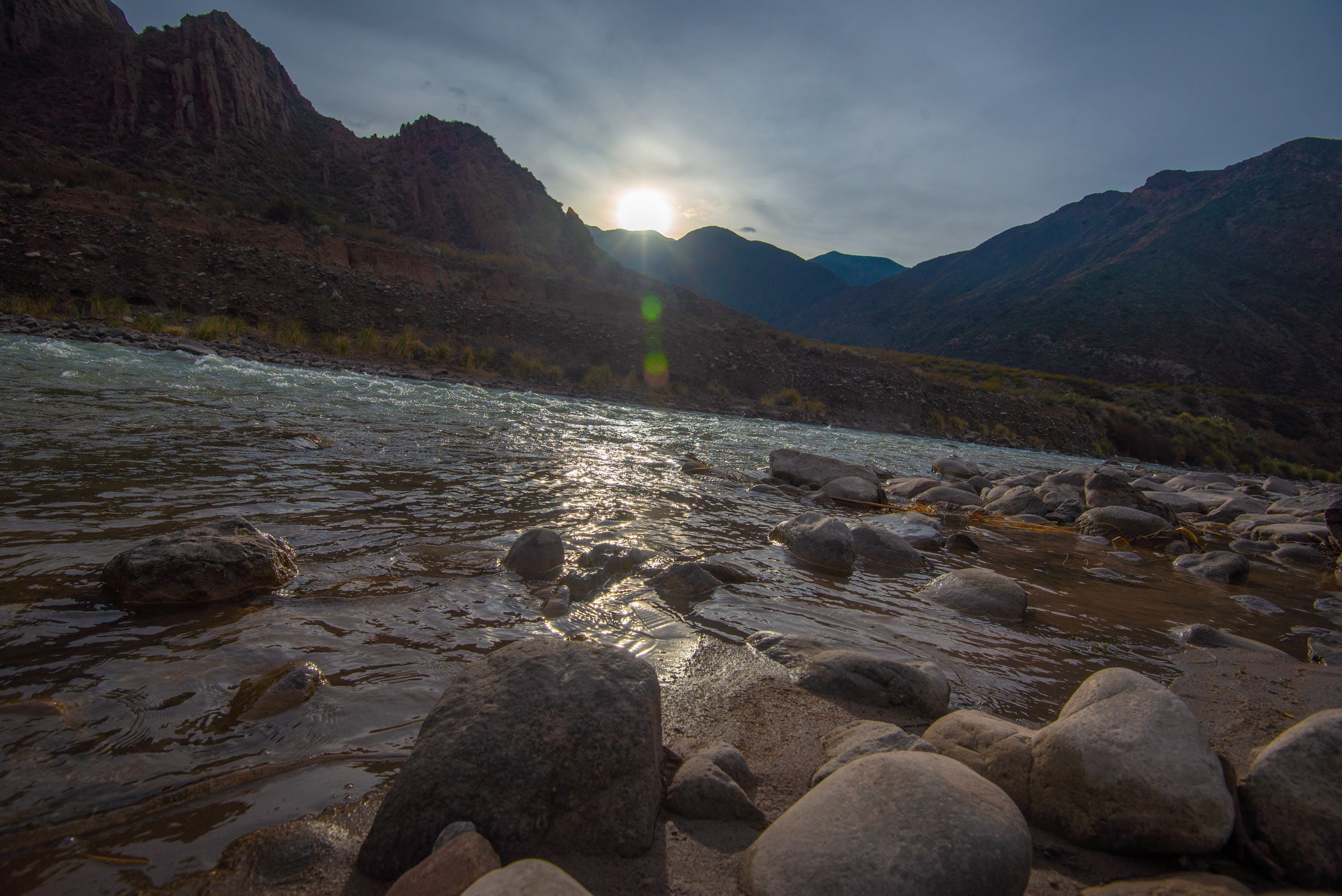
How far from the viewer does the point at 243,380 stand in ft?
35.6

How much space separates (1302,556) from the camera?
7.01 m

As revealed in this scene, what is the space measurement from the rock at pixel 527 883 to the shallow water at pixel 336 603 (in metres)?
0.82

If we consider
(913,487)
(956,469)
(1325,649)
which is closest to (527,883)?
(1325,649)

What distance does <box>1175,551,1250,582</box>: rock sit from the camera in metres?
5.88

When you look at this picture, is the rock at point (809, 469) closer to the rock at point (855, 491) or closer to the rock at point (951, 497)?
the rock at point (855, 491)

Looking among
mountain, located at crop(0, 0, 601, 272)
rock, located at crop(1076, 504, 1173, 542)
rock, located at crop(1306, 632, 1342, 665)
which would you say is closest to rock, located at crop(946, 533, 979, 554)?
rock, located at crop(1306, 632, 1342, 665)

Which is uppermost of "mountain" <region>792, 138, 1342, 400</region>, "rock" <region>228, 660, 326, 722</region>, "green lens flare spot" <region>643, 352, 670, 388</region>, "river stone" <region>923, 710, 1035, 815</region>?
"mountain" <region>792, 138, 1342, 400</region>

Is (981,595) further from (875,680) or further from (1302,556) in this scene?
(1302,556)

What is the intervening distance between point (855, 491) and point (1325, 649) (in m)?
4.64

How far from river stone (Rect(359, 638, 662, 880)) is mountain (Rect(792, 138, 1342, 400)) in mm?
60754

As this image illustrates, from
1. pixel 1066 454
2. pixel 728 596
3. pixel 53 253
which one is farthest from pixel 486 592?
pixel 1066 454

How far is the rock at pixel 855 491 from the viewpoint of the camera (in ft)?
26.4

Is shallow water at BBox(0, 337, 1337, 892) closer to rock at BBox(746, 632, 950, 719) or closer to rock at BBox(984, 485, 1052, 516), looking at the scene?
rock at BBox(746, 632, 950, 719)

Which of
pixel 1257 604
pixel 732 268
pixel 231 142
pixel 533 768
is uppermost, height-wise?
pixel 732 268
